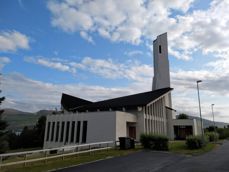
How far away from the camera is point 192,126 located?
43219 mm

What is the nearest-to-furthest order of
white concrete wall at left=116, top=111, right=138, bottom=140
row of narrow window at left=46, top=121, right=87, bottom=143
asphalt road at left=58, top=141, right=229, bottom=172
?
asphalt road at left=58, top=141, right=229, bottom=172, white concrete wall at left=116, top=111, right=138, bottom=140, row of narrow window at left=46, top=121, right=87, bottom=143

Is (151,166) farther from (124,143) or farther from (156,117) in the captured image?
(156,117)

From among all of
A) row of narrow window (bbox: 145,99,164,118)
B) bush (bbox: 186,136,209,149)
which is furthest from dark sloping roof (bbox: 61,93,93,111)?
bush (bbox: 186,136,209,149)

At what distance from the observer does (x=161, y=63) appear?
1949 inches

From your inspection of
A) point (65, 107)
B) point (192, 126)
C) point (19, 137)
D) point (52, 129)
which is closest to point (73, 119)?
point (52, 129)

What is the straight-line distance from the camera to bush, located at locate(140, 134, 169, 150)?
2241 centimetres

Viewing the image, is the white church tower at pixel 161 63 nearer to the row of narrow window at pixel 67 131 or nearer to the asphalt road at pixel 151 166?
the row of narrow window at pixel 67 131

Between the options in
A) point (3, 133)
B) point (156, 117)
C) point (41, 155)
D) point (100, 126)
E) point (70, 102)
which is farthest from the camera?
point (70, 102)

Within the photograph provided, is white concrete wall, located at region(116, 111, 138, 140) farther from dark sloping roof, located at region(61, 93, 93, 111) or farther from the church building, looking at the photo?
dark sloping roof, located at region(61, 93, 93, 111)

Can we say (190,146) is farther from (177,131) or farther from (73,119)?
(177,131)

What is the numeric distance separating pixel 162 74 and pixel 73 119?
22.1 metres

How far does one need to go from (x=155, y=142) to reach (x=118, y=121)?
7763 mm

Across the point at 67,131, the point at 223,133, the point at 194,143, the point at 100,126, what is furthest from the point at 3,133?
the point at 223,133

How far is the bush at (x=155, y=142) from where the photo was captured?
22406 millimetres
